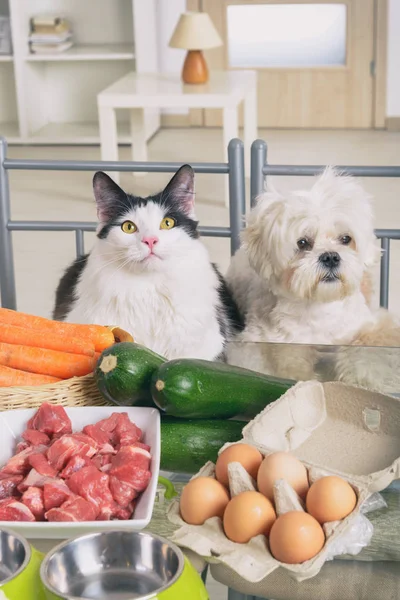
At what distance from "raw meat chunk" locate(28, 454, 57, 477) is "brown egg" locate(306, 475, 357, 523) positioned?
0.30 m

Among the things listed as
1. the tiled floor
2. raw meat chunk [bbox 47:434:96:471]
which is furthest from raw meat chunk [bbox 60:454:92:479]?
the tiled floor

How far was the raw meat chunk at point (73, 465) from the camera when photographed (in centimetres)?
103

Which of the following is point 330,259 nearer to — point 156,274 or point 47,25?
point 156,274

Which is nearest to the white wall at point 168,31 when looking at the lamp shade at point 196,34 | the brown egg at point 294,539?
the lamp shade at point 196,34

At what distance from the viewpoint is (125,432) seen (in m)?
1.13

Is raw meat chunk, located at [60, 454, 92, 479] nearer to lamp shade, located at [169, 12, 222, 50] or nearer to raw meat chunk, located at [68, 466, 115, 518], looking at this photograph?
raw meat chunk, located at [68, 466, 115, 518]

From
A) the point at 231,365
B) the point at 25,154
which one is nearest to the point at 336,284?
the point at 231,365

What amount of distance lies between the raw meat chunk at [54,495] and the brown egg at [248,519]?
19 cm

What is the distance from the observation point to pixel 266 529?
904mm

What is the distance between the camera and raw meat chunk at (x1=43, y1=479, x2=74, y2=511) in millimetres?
989

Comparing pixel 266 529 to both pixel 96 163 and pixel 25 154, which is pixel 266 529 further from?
pixel 25 154

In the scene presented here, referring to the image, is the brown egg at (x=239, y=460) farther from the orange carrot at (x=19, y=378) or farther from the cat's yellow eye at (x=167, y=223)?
the cat's yellow eye at (x=167, y=223)

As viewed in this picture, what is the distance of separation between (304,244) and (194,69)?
361 centimetres

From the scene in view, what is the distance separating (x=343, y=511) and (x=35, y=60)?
591 cm
